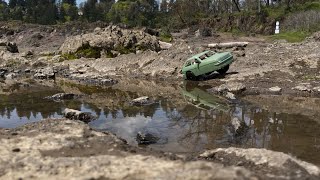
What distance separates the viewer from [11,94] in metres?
27.5

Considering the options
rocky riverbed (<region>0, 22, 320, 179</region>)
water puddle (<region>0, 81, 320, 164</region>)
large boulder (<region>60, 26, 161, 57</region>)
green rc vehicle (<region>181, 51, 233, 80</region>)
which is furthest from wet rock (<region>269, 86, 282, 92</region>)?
large boulder (<region>60, 26, 161, 57</region>)

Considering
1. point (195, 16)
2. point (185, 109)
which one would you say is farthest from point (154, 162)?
point (195, 16)

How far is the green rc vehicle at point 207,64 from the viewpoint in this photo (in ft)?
88.2

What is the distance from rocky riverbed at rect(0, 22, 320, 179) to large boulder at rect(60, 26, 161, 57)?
10cm

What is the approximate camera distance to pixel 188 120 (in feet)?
58.6

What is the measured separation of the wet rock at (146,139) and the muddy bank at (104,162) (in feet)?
9.45

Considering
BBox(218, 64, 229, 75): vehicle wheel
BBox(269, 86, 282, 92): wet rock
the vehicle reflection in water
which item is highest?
BBox(218, 64, 229, 75): vehicle wheel

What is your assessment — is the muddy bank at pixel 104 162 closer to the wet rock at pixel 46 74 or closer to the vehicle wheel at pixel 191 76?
the vehicle wheel at pixel 191 76

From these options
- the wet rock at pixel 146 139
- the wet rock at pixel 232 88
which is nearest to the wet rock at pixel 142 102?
the wet rock at pixel 232 88

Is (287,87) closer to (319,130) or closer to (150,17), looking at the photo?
(319,130)

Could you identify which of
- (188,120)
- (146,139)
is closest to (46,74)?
(188,120)

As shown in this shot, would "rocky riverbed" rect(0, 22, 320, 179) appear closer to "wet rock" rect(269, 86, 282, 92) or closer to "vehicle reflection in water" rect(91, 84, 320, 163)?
"wet rock" rect(269, 86, 282, 92)

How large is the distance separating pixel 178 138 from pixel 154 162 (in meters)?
6.19

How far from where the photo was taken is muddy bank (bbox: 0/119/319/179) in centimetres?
822
